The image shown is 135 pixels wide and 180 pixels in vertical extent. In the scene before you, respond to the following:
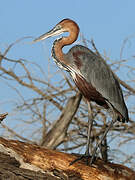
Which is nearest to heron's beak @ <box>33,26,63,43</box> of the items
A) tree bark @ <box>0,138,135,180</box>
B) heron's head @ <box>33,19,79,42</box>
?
heron's head @ <box>33,19,79,42</box>

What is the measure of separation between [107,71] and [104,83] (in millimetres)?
184

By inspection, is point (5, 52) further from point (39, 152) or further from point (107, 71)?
point (39, 152)

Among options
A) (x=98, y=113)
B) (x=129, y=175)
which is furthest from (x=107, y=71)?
(x=98, y=113)

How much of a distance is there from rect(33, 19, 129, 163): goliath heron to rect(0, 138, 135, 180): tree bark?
0.29m

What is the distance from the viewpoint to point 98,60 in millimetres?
4051

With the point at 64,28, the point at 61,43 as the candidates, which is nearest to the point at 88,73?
the point at 61,43

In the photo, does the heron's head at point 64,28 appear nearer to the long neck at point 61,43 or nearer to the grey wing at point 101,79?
the long neck at point 61,43

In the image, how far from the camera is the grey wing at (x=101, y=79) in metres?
3.83

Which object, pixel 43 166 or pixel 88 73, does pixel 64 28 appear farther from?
pixel 43 166

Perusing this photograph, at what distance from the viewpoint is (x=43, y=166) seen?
332 cm

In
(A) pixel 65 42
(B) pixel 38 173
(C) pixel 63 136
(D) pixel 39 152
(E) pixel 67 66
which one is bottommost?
(B) pixel 38 173

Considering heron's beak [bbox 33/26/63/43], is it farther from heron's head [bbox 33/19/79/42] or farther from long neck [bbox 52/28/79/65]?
long neck [bbox 52/28/79/65]

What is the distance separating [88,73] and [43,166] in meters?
1.10

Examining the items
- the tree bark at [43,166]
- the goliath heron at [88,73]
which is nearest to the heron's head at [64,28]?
the goliath heron at [88,73]
